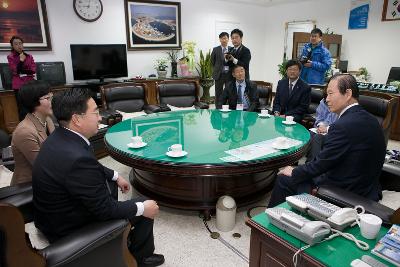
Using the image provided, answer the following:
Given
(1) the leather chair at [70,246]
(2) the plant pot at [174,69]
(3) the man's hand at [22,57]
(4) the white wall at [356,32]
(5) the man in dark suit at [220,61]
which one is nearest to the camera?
(1) the leather chair at [70,246]

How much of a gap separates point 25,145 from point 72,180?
2.75 ft

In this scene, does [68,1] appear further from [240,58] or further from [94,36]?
[240,58]

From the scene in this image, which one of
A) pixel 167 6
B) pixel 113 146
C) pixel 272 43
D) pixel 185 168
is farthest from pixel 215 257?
pixel 272 43

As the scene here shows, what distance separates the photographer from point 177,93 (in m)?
4.53

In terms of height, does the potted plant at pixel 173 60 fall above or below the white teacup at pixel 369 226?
above

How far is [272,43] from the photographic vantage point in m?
8.24

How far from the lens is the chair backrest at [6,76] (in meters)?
4.55

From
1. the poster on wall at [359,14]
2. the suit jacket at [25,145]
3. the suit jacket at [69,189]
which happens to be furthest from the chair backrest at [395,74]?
the suit jacket at [25,145]

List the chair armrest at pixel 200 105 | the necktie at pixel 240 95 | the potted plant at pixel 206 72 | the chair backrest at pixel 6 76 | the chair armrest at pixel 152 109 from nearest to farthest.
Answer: the necktie at pixel 240 95 → the chair armrest at pixel 152 109 → the chair armrest at pixel 200 105 → the chair backrest at pixel 6 76 → the potted plant at pixel 206 72

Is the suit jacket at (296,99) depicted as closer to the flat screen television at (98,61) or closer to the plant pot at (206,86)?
the plant pot at (206,86)

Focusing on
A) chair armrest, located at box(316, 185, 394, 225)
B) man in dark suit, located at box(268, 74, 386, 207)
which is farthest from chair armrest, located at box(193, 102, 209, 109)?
chair armrest, located at box(316, 185, 394, 225)

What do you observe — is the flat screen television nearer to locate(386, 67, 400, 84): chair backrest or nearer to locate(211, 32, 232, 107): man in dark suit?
locate(211, 32, 232, 107): man in dark suit

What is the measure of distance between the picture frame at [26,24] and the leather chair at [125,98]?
184 cm

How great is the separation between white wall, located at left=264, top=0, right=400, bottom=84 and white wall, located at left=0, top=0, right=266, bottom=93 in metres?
0.75
